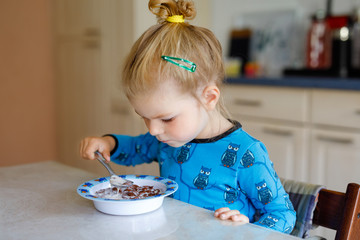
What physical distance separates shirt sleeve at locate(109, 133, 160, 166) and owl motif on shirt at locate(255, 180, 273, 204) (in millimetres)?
392

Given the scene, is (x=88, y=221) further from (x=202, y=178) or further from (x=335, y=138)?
(x=335, y=138)

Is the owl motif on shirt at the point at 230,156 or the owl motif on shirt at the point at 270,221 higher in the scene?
the owl motif on shirt at the point at 230,156

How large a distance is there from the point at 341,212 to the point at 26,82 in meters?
2.79

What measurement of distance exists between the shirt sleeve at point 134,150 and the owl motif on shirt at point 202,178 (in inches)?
9.4

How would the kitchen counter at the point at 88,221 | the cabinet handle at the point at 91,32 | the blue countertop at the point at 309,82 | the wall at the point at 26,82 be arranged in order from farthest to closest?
the wall at the point at 26,82
the cabinet handle at the point at 91,32
the blue countertop at the point at 309,82
the kitchen counter at the point at 88,221

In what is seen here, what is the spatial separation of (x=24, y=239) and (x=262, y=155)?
1.74 feet

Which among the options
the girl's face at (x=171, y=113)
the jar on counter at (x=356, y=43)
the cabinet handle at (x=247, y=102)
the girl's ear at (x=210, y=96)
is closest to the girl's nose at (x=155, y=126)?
the girl's face at (x=171, y=113)

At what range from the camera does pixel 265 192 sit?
37.1 inches

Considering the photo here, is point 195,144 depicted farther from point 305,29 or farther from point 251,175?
point 305,29

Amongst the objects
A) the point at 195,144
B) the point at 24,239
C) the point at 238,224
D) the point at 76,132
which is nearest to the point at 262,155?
the point at 195,144

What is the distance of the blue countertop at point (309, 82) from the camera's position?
2.03 m

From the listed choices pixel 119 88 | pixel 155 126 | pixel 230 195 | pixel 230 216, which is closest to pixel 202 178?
pixel 230 195

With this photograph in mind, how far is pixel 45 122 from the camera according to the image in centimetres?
338

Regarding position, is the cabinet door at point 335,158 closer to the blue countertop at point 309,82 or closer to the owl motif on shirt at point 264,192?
the blue countertop at point 309,82
